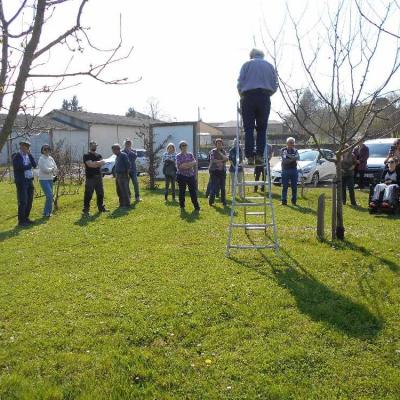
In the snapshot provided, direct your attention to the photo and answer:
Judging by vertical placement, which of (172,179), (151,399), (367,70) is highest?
(367,70)

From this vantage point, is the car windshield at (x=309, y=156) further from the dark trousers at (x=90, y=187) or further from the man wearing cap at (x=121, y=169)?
the dark trousers at (x=90, y=187)

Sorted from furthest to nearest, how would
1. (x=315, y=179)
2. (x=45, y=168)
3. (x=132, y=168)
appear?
(x=315, y=179), (x=132, y=168), (x=45, y=168)

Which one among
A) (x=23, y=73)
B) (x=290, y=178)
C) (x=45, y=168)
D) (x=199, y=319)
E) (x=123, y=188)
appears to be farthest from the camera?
(x=123, y=188)

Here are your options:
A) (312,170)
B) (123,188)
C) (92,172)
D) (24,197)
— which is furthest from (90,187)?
(312,170)

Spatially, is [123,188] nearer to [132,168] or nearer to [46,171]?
[132,168]

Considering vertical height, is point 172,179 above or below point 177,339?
above

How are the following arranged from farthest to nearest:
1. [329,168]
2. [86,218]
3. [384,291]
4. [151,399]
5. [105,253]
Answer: [329,168], [86,218], [105,253], [384,291], [151,399]

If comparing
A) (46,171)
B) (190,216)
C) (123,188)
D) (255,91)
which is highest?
(255,91)

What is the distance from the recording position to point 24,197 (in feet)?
33.2

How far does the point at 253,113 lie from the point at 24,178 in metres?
6.05

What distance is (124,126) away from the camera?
49.4 metres

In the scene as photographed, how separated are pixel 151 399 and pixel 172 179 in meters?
10.2

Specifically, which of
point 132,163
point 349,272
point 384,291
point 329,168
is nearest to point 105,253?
point 349,272

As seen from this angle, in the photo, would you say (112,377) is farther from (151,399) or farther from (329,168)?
(329,168)
